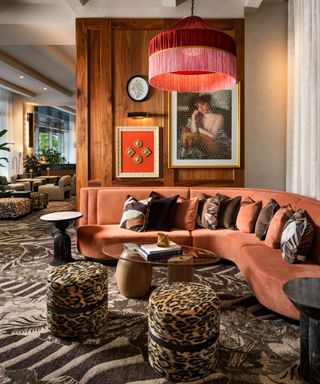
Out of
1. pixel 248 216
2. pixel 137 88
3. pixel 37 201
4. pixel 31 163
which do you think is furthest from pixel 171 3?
pixel 31 163

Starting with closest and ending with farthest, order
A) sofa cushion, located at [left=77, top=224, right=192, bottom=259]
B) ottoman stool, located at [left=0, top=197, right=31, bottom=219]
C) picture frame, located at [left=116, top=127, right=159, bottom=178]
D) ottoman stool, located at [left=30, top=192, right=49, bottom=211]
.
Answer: sofa cushion, located at [left=77, top=224, right=192, bottom=259] < picture frame, located at [left=116, top=127, right=159, bottom=178] < ottoman stool, located at [left=0, top=197, right=31, bottom=219] < ottoman stool, located at [left=30, top=192, right=49, bottom=211]

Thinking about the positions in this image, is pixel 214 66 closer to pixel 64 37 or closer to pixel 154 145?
pixel 154 145

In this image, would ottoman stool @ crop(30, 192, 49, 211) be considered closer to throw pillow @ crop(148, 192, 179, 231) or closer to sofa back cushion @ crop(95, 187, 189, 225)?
sofa back cushion @ crop(95, 187, 189, 225)

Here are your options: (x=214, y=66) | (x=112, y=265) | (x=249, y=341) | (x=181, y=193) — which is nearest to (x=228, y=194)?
(x=181, y=193)

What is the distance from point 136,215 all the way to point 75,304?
186 cm

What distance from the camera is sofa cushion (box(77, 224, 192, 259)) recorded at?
3.87 metres

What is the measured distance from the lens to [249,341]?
2309mm

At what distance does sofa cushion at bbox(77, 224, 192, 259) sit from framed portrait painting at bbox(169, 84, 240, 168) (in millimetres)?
1499

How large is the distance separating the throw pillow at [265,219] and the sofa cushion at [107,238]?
2.44 feet

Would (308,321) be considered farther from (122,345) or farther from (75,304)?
(75,304)

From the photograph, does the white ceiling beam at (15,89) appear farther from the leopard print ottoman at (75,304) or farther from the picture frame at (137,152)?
the leopard print ottoman at (75,304)

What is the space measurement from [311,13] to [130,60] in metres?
2.33

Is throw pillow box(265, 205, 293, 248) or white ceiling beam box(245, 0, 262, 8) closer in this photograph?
throw pillow box(265, 205, 293, 248)

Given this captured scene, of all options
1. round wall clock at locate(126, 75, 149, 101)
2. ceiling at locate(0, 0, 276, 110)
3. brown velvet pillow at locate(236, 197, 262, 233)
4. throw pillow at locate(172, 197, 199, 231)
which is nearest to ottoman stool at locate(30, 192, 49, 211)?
ceiling at locate(0, 0, 276, 110)
